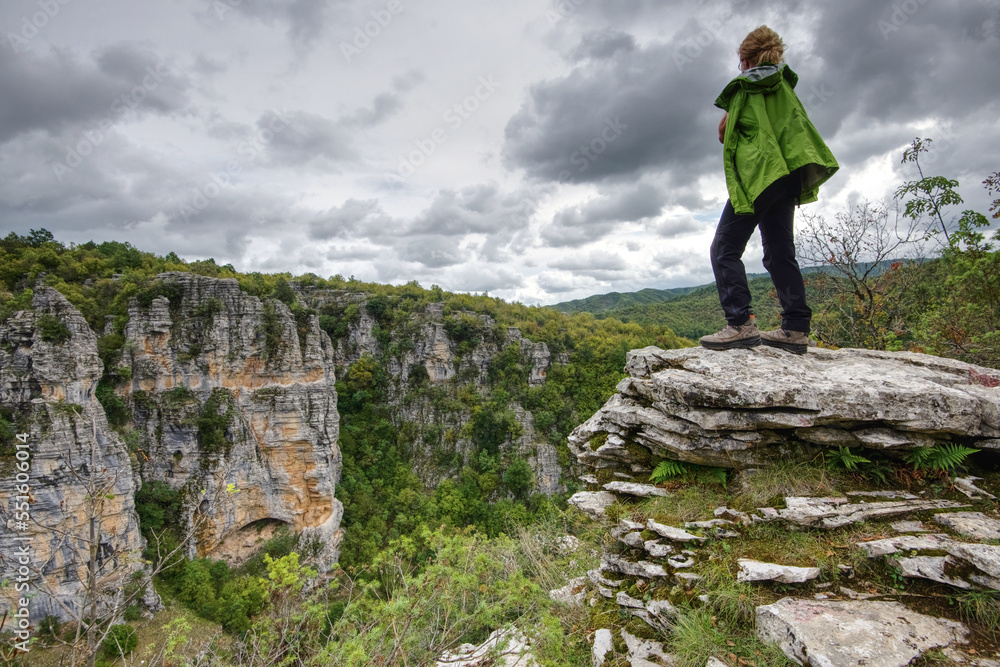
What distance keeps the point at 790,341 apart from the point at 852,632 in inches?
98.6

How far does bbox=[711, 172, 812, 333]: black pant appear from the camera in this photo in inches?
150

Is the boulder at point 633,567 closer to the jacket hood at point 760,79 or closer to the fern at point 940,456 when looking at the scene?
the fern at point 940,456

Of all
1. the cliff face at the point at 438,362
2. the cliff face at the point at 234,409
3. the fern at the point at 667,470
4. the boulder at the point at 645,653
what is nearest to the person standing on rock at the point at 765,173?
the fern at the point at 667,470

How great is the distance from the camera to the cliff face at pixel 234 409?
20219 millimetres

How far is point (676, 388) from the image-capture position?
12.8 ft

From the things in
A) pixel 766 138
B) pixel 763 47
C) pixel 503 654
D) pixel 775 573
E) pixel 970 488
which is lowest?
pixel 503 654

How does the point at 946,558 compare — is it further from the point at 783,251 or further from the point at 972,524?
the point at 783,251

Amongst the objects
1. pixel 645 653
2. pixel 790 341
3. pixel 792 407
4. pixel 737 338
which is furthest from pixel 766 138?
pixel 645 653

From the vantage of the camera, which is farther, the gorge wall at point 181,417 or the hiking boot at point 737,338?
the gorge wall at point 181,417

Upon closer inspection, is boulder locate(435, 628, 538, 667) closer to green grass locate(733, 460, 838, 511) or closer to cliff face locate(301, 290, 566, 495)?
green grass locate(733, 460, 838, 511)

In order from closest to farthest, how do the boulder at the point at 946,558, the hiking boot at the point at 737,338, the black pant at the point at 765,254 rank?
the boulder at the point at 946,558 → the black pant at the point at 765,254 → the hiking boot at the point at 737,338

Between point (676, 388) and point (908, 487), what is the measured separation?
6.37 ft

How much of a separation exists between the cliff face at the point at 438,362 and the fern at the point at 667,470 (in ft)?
98.1

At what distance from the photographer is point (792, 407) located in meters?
3.51
